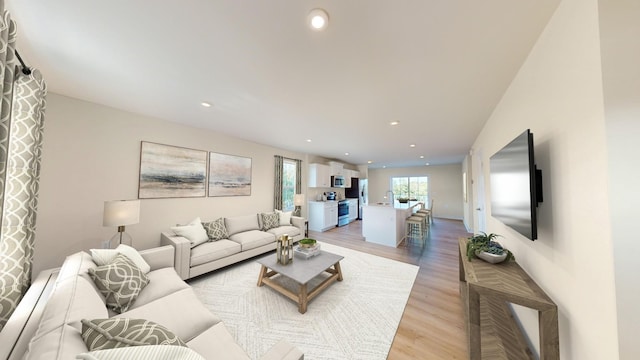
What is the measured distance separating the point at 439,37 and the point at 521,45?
2.26ft

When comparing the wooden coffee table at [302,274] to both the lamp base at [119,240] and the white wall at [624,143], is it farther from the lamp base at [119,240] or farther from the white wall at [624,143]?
the white wall at [624,143]

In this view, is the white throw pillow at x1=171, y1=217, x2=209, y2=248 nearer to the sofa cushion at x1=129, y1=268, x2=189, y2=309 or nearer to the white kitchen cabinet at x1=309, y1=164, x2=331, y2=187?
the sofa cushion at x1=129, y1=268, x2=189, y2=309

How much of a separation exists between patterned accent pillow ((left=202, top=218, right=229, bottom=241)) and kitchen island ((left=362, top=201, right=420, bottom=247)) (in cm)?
326

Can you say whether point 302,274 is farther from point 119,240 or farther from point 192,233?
point 119,240

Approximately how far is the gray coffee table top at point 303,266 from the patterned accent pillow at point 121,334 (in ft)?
4.40

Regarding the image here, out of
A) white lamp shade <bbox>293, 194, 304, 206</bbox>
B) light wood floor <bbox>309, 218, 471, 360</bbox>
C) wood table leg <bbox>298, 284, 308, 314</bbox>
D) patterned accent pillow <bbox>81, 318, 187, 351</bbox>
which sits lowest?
light wood floor <bbox>309, 218, 471, 360</bbox>

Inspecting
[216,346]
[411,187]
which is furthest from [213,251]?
[411,187]

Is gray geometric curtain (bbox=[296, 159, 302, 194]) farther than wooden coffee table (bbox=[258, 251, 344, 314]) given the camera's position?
Yes

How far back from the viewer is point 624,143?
31.5 inches

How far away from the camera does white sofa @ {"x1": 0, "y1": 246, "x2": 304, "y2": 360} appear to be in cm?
83

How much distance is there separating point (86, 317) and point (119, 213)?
171 centimetres

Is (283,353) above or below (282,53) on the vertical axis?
below

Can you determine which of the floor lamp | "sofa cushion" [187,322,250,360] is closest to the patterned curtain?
the floor lamp

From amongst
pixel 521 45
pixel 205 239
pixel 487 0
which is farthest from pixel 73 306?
pixel 521 45
